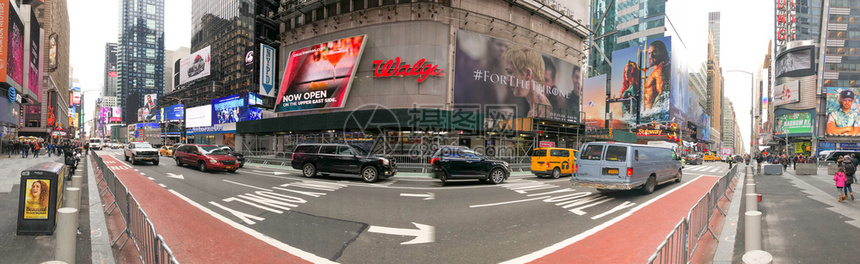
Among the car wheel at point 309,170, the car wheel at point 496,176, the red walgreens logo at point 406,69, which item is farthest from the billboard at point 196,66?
the car wheel at point 496,176

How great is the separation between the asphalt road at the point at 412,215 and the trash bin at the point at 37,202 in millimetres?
2803

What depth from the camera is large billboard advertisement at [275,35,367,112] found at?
101 feet

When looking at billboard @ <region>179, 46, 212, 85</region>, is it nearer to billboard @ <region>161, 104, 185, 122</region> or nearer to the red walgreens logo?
billboard @ <region>161, 104, 185, 122</region>

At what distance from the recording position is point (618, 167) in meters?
11.4

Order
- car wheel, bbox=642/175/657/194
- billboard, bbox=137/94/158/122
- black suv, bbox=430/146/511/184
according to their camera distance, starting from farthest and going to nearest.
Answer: billboard, bbox=137/94/158/122 < black suv, bbox=430/146/511/184 < car wheel, bbox=642/175/657/194

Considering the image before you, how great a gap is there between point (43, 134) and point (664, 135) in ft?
409

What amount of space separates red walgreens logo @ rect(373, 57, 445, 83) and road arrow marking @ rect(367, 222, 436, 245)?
22.2m

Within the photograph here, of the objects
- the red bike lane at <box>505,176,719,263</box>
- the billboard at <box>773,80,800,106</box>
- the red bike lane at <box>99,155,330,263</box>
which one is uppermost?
the billboard at <box>773,80,800,106</box>

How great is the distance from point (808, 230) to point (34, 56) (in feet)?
188

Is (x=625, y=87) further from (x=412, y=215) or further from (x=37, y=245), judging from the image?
(x=37, y=245)

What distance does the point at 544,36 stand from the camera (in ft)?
120

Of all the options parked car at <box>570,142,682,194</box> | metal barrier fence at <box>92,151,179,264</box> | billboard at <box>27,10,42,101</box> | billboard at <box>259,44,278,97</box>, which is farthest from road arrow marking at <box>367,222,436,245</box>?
billboard at <box>27,10,42,101</box>

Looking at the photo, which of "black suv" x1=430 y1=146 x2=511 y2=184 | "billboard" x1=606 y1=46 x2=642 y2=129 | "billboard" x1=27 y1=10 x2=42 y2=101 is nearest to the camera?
"black suv" x1=430 y1=146 x2=511 y2=184

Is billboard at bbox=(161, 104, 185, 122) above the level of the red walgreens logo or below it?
below
